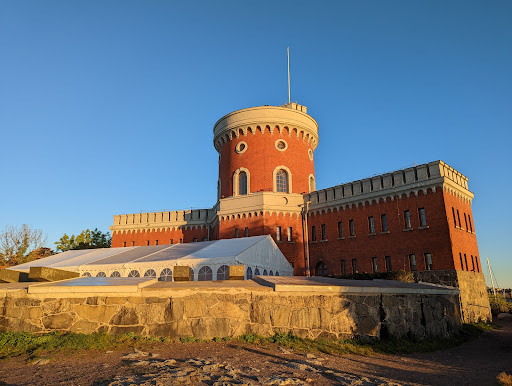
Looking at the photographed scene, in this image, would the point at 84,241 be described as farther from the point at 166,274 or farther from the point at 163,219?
the point at 166,274

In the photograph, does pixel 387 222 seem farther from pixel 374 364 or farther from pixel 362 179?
pixel 374 364

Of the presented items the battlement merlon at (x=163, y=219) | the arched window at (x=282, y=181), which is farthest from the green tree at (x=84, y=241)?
the arched window at (x=282, y=181)

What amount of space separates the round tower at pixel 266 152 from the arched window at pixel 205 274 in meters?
11.7

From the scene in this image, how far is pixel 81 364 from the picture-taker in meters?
5.80

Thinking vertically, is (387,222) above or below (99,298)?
above

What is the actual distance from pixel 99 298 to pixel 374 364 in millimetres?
5865

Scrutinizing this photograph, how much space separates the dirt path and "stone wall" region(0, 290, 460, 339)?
627 millimetres

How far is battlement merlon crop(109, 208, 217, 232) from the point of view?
34.6 metres

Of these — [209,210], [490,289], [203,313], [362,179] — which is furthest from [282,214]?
[490,289]

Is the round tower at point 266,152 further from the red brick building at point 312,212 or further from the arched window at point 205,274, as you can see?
the arched window at point 205,274

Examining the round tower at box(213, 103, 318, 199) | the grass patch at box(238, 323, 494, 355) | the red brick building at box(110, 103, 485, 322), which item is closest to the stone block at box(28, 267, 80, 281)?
the grass patch at box(238, 323, 494, 355)

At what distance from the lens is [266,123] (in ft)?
96.2

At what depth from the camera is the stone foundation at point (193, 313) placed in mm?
7578

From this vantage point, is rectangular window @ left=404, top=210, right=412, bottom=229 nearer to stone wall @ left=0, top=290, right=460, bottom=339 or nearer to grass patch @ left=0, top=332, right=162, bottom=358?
stone wall @ left=0, top=290, right=460, bottom=339
